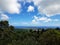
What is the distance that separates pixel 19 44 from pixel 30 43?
51.8 inches

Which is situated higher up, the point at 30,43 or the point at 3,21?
the point at 3,21

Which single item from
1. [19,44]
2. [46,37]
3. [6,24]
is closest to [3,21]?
[6,24]

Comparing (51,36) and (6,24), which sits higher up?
(6,24)

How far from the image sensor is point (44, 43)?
2016 cm

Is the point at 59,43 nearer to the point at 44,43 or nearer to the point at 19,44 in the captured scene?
the point at 44,43

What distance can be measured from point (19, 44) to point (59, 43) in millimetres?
7182

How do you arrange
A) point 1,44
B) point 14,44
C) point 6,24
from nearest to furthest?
point 14,44 → point 1,44 → point 6,24

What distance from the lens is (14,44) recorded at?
51.5ft

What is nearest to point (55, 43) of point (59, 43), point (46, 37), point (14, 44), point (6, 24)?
point (59, 43)

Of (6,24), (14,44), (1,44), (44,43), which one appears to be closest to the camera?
(14,44)

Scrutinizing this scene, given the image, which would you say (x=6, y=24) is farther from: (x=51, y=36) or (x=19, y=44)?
(x=19, y=44)

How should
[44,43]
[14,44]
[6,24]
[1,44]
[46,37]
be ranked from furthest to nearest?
1. [6,24]
2. [46,37]
3. [44,43]
4. [1,44]
5. [14,44]

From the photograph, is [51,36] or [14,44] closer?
[14,44]

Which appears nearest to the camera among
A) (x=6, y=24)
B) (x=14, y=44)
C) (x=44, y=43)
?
(x=14, y=44)
